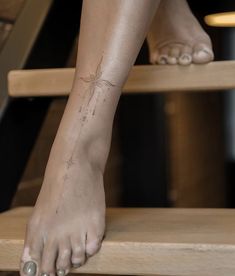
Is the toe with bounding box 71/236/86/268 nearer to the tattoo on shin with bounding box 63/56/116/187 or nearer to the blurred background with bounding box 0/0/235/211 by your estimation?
the tattoo on shin with bounding box 63/56/116/187

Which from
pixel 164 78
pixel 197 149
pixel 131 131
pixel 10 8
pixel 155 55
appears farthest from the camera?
pixel 197 149

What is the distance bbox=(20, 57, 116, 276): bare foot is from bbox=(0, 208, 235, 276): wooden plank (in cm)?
2

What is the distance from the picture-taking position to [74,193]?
771mm

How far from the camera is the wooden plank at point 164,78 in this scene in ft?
3.28

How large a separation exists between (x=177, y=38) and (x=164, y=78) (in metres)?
0.15

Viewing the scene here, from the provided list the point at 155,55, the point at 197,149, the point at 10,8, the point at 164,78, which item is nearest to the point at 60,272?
the point at 164,78

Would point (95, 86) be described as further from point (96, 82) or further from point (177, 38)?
point (177, 38)

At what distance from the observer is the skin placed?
0.74 metres

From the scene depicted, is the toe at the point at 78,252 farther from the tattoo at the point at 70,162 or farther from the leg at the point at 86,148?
the tattoo at the point at 70,162

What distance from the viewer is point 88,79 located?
0.83 meters

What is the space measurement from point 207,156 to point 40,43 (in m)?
2.48

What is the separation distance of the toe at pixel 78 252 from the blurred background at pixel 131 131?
368mm

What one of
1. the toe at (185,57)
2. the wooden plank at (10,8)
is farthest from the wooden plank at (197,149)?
the toe at (185,57)

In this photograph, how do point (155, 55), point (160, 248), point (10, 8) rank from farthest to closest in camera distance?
1. point (10, 8)
2. point (155, 55)
3. point (160, 248)
